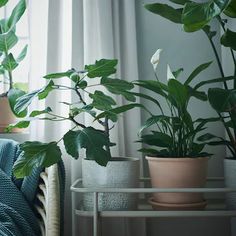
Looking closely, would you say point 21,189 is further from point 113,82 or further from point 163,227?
point 163,227

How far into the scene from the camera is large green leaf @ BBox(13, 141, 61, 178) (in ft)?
3.41

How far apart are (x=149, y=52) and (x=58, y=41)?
0.39 metres

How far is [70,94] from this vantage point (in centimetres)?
146

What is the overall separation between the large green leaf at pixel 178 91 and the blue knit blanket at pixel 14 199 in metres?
0.54

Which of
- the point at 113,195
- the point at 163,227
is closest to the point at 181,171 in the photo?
the point at 113,195

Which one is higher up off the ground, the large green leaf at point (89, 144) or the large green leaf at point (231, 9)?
the large green leaf at point (231, 9)

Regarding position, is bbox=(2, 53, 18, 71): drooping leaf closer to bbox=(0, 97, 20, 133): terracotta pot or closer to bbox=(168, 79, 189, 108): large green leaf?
bbox=(0, 97, 20, 133): terracotta pot

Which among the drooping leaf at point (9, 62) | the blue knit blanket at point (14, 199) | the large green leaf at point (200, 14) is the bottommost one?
the blue knit blanket at point (14, 199)

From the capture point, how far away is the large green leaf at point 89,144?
1.02m

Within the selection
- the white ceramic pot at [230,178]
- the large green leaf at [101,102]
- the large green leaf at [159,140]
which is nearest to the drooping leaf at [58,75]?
the large green leaf at [101,102]

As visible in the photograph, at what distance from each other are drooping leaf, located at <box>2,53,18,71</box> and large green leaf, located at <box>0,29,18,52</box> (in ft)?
0.12

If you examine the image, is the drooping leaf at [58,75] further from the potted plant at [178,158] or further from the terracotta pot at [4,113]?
the terracotta pot at [4,113]

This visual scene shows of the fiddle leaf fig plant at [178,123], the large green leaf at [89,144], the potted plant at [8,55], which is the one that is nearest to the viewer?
the large green leaf at [89,144]

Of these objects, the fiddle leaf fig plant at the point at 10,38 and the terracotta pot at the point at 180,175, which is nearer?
the terracotta pot at the point at 180,175
